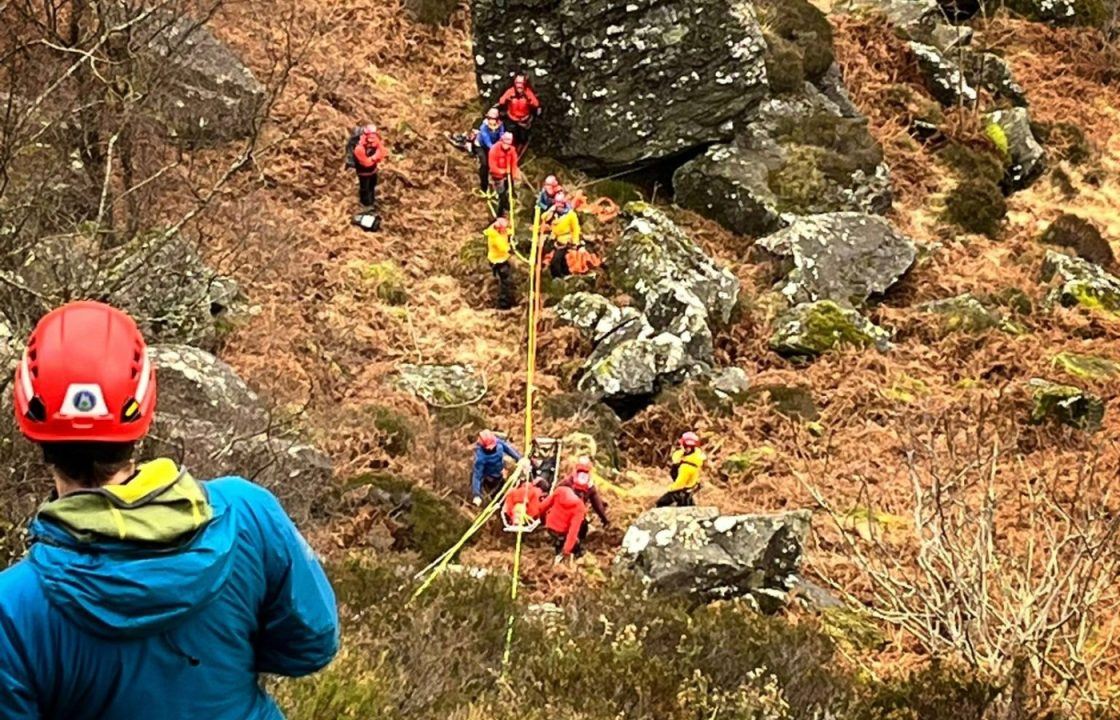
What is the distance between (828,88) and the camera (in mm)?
17453

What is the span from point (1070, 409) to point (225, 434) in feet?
27.4

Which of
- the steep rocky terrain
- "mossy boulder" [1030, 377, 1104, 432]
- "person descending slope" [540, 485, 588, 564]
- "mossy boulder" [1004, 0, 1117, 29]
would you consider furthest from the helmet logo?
"mossy boulder" [1004, 0, 1117, 29]

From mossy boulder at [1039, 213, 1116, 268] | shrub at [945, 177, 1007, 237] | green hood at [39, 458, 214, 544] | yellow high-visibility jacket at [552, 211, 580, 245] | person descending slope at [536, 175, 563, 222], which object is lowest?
mossy boulder at [1039, 213, 1116, 268]

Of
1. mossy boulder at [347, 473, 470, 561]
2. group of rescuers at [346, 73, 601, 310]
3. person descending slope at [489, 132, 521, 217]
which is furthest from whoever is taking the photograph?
person descending slope at [489, 132, 521, 217]

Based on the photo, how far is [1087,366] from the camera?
1329cm

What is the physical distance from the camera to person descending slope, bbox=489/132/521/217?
1473 cm

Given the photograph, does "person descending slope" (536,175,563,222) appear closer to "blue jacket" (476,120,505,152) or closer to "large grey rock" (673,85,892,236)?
"blue jacket" (476,120,505,152)

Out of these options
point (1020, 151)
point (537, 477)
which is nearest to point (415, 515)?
point (537, 477)

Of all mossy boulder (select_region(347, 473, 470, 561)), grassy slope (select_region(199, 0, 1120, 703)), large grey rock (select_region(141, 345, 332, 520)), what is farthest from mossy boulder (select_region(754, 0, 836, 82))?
large grey rock (select_region(141, 345, 332, 520))

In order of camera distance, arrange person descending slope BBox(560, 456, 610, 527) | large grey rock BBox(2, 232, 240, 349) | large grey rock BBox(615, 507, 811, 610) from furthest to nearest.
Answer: person descending slope BBox(560, 456, 610, 527), large grey rock BBox(615, 507, 811, 610), large grey rock BBox(2, 232, 240, 349)

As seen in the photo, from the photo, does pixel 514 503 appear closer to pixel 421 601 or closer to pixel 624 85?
pixel 421 601

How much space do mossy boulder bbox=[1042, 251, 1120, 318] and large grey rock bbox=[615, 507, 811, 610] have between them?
272 inches

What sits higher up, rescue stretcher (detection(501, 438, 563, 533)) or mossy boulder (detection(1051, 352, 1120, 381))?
mossy boulder (detection(1051, 352, 1120, 381))

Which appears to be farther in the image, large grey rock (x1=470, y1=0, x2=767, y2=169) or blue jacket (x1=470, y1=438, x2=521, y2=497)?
large grey rock (x1=470, y1=0, x2=767, y2=169)
